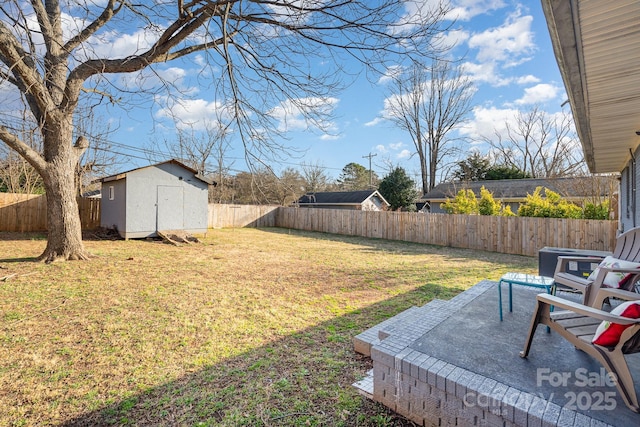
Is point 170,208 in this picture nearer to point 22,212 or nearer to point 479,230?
point 22,212

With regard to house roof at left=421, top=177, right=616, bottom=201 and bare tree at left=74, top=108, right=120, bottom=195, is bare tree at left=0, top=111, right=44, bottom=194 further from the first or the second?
house roof at left=421, top=177, right=616, bottom=201

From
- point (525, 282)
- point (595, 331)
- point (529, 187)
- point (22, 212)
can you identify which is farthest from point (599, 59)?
point (529, 187)

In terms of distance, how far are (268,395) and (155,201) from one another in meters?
10.7

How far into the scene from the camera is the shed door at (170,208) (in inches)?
442

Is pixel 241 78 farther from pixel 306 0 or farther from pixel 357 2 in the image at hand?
pixel 357 2

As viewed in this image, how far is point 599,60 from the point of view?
245cm

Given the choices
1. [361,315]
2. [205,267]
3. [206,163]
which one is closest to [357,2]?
[361,315]

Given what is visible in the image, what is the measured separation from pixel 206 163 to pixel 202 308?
1602 centimetres

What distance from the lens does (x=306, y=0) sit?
340 centimetres

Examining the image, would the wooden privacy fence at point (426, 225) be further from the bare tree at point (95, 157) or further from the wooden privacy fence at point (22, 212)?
the bare tree at point (95, 157)

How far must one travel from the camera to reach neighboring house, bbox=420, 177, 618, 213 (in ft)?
36.5

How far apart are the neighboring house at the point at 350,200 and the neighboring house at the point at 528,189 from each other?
3.77 m

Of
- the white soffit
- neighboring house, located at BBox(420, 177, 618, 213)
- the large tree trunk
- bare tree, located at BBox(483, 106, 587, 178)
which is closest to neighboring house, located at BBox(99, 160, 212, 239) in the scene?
the large tree trunk

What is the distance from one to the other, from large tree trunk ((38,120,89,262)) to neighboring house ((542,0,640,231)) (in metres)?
8.23
